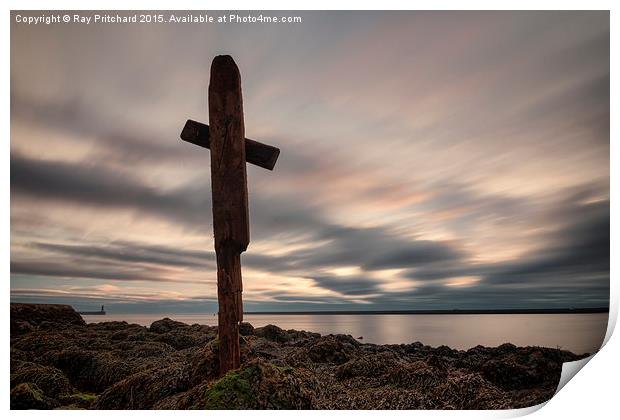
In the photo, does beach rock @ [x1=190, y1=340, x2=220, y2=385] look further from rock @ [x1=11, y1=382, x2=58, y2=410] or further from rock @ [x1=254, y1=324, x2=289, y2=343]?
rock @ [x1=254, y1=324, x2=289, y2=343]

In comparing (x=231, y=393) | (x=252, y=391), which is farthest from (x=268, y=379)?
(x=231, y=393)

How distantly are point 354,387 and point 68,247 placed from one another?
3837mm

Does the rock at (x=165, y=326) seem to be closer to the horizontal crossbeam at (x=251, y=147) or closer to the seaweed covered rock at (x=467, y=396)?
the horizontal crossbeam at (x=251, y=147)

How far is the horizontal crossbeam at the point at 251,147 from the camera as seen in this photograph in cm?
459

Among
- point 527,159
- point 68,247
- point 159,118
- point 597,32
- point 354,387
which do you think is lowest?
point 354,387

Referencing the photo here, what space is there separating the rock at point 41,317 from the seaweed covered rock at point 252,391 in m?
3.42

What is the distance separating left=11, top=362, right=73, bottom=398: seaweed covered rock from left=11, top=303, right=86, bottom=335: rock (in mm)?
1117

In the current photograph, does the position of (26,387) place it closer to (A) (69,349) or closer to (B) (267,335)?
(A) (69,349)

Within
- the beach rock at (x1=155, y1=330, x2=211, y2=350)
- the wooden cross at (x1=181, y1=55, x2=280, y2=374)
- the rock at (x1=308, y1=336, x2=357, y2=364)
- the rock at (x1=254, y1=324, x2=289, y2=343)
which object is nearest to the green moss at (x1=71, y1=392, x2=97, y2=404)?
the wooden cross at (x1=181, y1=55, x2=280, y2=374)

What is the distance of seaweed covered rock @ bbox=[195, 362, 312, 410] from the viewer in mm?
4352

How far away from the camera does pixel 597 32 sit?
222 inches

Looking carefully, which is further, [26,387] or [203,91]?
[203,91]

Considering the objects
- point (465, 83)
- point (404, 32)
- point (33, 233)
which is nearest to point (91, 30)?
point (33, 233)

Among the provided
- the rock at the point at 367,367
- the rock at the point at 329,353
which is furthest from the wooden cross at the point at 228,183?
the rock at the point at 329,353
